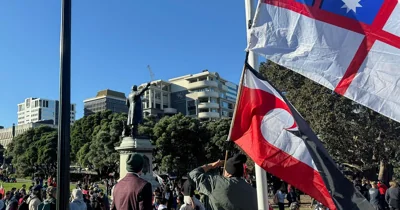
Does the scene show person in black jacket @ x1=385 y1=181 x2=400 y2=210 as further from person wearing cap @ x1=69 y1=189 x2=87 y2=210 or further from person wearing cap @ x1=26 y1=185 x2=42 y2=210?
person wearing cap @ x1=26 y1=185 x2=42 y2=210

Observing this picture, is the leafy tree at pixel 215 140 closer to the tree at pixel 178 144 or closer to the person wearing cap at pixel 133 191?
the tree at pixel 178 144

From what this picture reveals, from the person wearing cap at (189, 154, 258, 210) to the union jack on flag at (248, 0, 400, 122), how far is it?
1.18 meters

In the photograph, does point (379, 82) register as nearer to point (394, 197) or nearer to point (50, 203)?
point (50, 203)

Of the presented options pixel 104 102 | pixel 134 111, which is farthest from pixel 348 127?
pixel 104 102

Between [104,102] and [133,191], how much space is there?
108417 mm

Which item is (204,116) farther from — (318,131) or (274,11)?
(274,11)

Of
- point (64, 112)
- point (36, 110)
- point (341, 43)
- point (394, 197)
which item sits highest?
point (36, 110)

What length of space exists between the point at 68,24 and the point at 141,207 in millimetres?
2181

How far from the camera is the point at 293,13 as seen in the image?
407 centimetres

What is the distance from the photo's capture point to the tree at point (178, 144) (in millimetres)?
39781

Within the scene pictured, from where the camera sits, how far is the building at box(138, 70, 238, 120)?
91750mm

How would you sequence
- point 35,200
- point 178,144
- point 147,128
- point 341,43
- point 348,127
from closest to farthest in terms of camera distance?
point 341,43
point 35,200
point 348,127
point 178,144
point 147,128

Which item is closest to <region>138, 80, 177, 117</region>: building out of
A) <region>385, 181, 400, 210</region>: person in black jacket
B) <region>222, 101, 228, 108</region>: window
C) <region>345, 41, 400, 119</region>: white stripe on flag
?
<region>222, 101, 228, 108</region>: window

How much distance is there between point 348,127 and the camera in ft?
72.1
